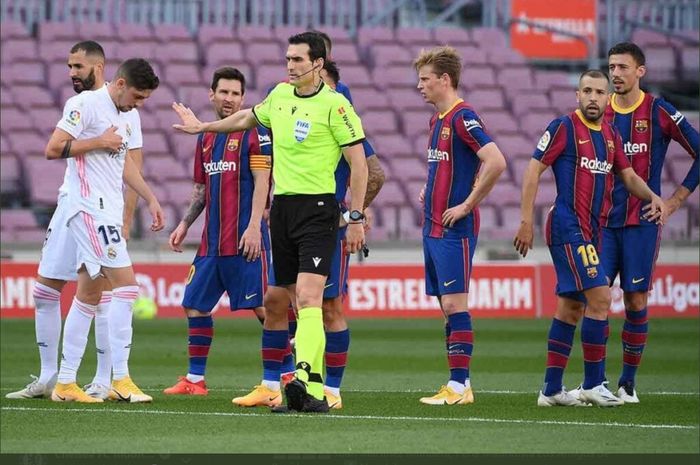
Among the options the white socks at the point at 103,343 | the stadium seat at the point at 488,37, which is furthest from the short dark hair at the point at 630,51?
the stadium seat at the point at 488,37

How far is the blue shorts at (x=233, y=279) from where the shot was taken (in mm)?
10914

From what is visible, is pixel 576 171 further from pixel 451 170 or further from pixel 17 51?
pixel 17 51

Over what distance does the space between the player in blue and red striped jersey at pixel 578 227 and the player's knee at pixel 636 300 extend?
749 millimetres

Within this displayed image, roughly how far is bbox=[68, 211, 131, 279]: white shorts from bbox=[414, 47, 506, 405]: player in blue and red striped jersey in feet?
6.96

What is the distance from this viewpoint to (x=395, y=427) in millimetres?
8219

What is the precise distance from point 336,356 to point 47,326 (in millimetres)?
1976

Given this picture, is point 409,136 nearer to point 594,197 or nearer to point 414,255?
point 414,255

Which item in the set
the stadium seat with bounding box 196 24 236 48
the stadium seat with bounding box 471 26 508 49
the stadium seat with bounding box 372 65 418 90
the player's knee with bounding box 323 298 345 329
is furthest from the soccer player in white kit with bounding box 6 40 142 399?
the stadium seat with bounding box 471 26 508 49

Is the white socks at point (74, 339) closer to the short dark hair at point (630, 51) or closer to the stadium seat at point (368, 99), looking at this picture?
the short dark hair at point (630, 51)

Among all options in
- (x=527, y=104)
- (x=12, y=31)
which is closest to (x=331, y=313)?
Result: (x=12, y=31)

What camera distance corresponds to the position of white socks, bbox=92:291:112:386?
9.73 metres

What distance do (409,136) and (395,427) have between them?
1669cm

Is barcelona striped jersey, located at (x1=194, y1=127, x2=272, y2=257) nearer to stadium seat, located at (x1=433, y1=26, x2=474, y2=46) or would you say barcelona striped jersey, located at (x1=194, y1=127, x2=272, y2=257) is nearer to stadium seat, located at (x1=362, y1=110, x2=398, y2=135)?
stadium seat, located at (x1=362, y1=110, x2=398, y2=135)

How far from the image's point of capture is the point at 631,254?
1046 centimetres
